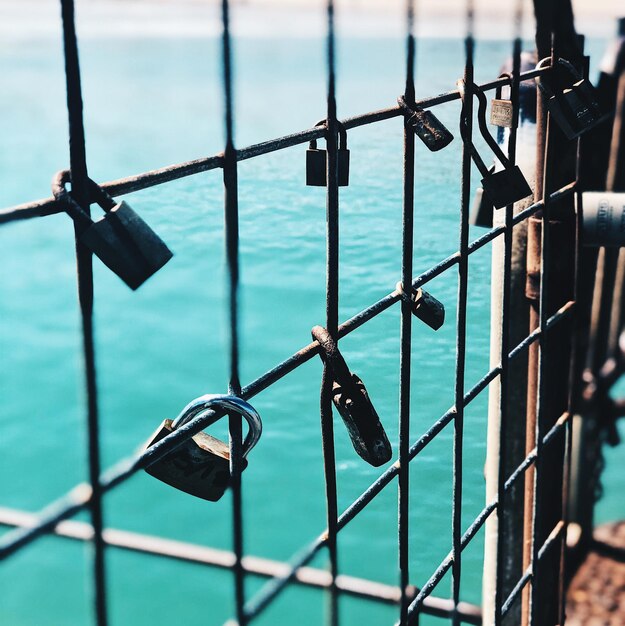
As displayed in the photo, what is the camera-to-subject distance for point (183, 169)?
1.04 metres

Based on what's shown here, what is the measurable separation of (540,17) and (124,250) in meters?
1.30

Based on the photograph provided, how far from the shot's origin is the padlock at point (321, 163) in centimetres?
129

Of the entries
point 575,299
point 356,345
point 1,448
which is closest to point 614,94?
point 575,299

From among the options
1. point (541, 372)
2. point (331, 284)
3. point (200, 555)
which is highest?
point (331, 284)

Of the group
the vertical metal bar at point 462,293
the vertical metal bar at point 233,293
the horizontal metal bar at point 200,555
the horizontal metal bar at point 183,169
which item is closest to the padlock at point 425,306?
the vertical metal bar at point 462,293

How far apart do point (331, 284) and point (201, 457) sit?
1.05ft

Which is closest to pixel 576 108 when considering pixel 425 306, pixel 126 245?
pixel 425 306

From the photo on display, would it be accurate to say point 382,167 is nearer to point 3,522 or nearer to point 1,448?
point 3,522

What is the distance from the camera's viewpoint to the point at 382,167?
2102 mm

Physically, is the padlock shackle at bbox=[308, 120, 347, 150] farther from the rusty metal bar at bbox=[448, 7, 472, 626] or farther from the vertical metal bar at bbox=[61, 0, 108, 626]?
the vertical metal bar at bbox=[61, 0, 108, 626]

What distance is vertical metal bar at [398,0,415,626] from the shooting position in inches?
55.2

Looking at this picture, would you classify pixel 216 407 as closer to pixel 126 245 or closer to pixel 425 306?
pixel 126 245

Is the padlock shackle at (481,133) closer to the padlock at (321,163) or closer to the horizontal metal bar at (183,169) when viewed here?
the horizontal metal bar at (183,169)

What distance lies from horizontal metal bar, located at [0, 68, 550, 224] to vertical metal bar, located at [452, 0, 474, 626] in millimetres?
87
